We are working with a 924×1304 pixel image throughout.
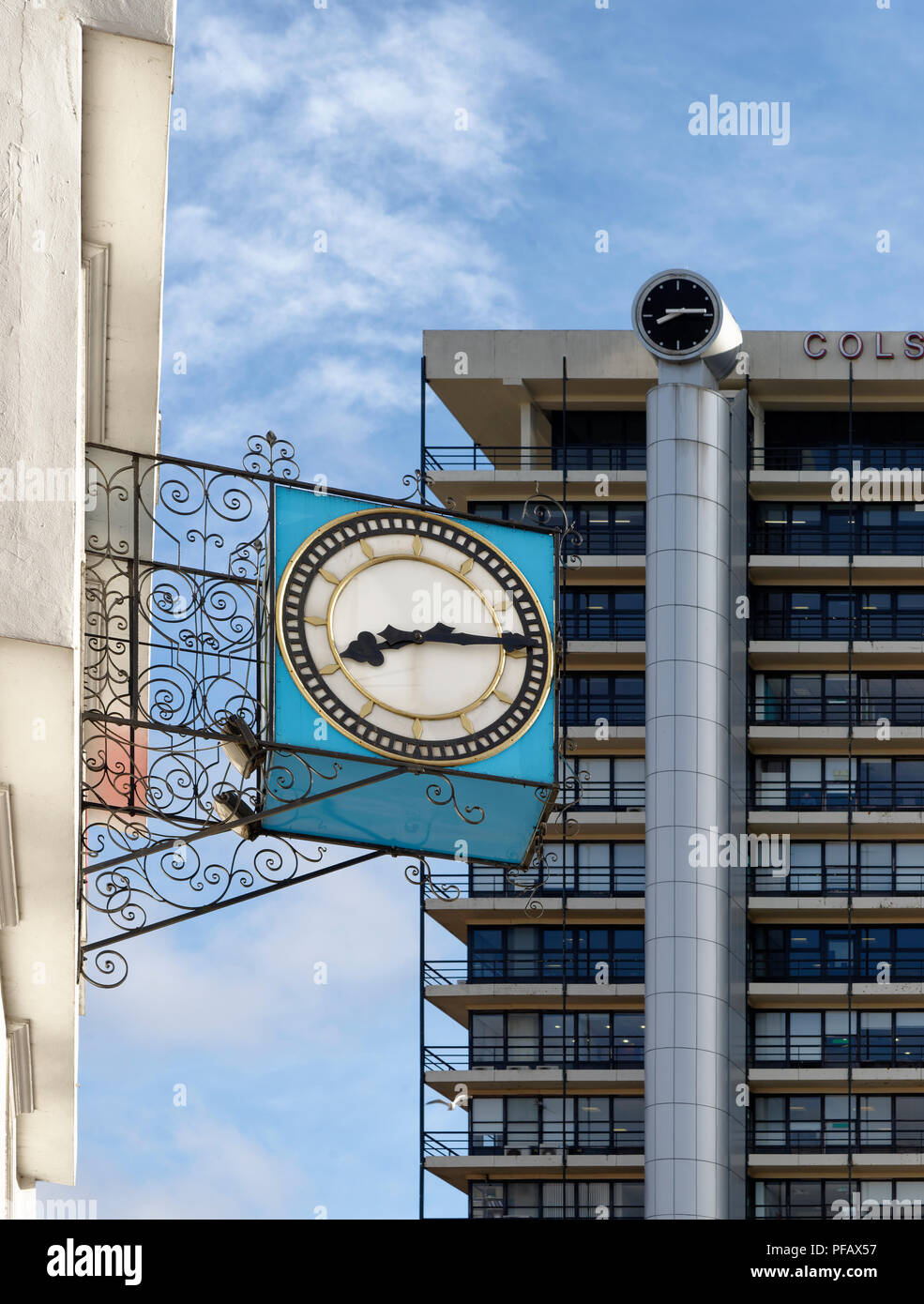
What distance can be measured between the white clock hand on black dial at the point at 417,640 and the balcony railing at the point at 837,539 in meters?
56.8

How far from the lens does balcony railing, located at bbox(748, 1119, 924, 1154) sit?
191ft

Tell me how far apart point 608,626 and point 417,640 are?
54653mm

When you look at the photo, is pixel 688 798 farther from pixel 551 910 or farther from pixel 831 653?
pixel 831 653

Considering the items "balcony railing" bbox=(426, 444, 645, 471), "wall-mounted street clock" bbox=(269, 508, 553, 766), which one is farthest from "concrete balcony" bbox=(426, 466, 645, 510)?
"wall-mounted street clock" bbox=(269, 508, 553, 766)

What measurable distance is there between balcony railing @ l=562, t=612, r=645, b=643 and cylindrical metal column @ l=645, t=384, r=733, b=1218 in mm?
8107

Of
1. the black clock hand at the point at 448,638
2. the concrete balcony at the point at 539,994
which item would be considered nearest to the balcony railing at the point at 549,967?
the concrete balcony at the point at 539,994

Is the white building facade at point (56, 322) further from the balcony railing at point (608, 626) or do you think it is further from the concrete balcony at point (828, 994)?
the balcony railing at point (608, 626)

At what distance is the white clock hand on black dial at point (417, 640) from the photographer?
8.92m

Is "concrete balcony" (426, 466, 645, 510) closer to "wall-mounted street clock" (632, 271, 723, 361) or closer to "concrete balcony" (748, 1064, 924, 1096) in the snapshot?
"wall-mounted street clock" (632, 271, 723, 361)

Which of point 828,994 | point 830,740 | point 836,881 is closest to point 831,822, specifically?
point 836,881

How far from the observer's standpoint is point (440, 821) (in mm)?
8945

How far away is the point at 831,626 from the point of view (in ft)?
210
